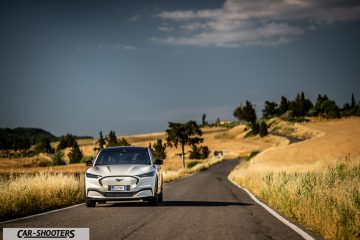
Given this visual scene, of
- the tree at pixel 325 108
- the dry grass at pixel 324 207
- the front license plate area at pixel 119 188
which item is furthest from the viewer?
the tree at pixel 325 108

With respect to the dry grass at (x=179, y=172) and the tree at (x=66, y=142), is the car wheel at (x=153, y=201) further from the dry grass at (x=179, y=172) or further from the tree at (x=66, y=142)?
the tree at (x=66, y=142)

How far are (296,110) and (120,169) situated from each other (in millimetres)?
162437

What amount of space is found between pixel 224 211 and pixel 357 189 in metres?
3.36

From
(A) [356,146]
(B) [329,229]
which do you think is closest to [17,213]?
(B) [329,229]

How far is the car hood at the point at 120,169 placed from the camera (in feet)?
47.5

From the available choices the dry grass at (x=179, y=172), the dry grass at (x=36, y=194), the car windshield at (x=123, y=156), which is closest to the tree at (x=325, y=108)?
the dry grass at (x=179, y=172)

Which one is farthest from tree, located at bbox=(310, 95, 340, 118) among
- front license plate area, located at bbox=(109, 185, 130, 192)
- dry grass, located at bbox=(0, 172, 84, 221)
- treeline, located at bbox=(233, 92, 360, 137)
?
front license plate area, located at bbox=(109, 185, 130, 192)

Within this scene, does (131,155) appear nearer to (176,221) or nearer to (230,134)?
(176,221)

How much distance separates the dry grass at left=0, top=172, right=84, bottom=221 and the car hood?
186 cm

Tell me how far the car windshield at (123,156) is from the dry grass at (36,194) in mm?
2000

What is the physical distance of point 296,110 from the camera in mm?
172250

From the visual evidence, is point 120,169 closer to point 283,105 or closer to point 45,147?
point 45,147

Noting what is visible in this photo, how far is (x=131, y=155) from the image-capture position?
52.5ft

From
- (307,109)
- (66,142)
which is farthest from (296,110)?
(66,142)
